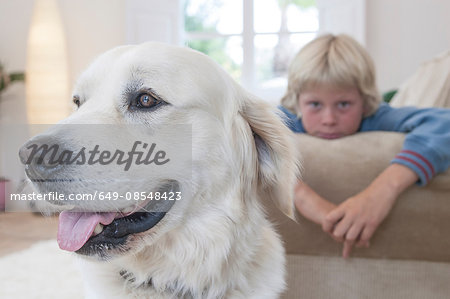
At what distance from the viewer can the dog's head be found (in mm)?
825

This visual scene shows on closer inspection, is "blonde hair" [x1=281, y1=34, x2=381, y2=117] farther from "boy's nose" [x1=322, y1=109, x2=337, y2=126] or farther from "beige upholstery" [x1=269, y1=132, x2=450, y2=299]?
"beige upholstery" [x1=269, y1=132, x2=450, y2=299]

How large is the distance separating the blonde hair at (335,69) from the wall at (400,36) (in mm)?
2131

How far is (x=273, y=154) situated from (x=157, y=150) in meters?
0.28

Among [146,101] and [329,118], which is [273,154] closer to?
[146,101]

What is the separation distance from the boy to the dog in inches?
9.8

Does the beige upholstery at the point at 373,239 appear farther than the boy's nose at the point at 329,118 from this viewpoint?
No

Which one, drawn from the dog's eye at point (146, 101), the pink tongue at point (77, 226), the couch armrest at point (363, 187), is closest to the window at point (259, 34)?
the couch armrest at point (363, 187)

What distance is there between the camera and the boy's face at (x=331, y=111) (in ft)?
4.84

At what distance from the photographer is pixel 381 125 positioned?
1525 mm

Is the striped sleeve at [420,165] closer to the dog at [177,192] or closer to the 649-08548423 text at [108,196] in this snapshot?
the dog at [177,192]

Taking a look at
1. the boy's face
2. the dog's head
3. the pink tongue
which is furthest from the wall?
the pink tongue

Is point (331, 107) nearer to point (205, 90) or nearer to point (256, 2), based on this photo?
point (205, 90)

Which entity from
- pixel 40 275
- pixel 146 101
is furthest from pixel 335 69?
pixel 40 275

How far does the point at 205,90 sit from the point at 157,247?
1.15ft
